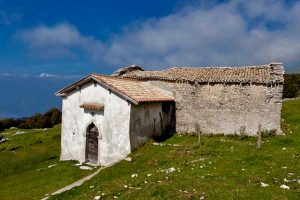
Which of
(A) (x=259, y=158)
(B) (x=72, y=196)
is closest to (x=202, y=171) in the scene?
(A) (x=259, y=158)

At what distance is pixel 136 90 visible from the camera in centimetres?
2970

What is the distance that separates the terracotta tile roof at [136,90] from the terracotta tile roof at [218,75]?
169 cm

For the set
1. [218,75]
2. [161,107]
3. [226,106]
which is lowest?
[161,107]

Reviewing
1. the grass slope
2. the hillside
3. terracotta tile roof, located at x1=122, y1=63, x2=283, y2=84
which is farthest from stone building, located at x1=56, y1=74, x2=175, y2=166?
terracotta tile roof, located at x1=122, y1=63, x2=283, y2=84

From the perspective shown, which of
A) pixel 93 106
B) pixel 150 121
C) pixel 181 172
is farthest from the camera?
pixel 150 121

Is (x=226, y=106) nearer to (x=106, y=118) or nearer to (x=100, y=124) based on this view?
(x=106, y=118)

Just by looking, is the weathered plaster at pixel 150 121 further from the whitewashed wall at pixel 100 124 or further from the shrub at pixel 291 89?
the shrub at pixel 291 89

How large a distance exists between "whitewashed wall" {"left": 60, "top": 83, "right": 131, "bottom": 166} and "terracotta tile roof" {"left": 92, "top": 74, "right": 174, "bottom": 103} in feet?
2.39

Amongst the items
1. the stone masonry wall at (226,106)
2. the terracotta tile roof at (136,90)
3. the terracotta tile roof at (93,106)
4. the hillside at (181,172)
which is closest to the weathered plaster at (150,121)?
the terracotta tile roof at (136,90)

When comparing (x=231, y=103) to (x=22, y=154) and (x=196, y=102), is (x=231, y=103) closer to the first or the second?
(x=196, y=102)

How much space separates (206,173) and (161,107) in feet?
48.5

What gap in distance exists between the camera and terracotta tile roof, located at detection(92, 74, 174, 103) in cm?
2733

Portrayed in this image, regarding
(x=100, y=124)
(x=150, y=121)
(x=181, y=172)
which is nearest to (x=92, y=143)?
(x=100, y=124)

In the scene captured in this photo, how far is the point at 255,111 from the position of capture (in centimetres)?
3030
